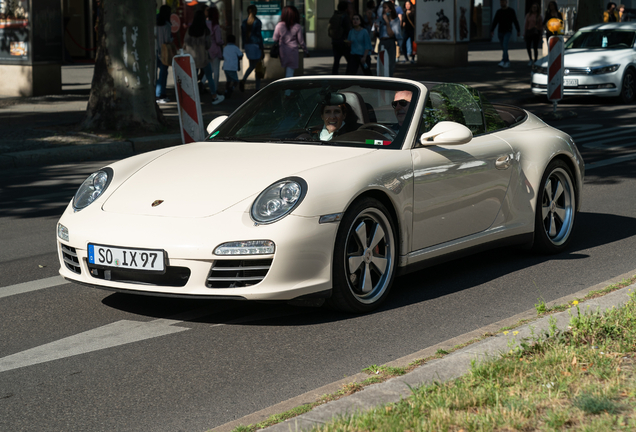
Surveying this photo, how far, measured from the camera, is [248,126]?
634cm

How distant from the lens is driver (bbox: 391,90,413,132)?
19.8 ft

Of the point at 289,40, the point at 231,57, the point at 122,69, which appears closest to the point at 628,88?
the point at 289,40

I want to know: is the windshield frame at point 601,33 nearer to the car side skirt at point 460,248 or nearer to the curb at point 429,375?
the car side skirt at point 460,248

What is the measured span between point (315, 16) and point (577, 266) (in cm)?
3269

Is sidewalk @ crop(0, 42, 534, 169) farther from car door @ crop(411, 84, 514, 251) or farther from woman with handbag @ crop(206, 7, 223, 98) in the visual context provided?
car door @ crop(411, 84, 514, 251)

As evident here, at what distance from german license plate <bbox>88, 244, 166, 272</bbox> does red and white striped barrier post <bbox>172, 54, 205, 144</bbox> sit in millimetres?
5632

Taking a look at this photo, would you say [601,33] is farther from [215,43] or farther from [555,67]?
[215,43]

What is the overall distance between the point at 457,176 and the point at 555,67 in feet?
38.6

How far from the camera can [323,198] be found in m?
5.02

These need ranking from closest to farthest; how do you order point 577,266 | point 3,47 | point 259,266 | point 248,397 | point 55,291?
point 248,397, point 259,266, point 55,291, point 577,266, point 3,47

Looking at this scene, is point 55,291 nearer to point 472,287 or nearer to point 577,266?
point 472,287

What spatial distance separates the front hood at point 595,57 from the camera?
19672mm

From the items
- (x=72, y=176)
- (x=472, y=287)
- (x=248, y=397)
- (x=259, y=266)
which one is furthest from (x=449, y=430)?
(x=72, y=176)

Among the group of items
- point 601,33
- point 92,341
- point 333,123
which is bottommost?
point 92,341
